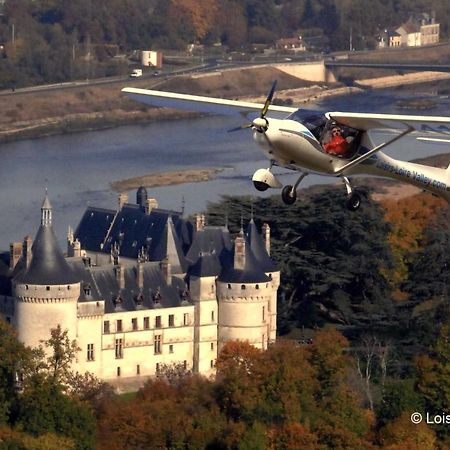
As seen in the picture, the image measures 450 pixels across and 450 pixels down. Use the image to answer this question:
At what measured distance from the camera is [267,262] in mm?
64812

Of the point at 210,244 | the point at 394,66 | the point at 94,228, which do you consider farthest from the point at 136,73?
the point at 210,244

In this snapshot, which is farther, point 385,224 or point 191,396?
point 385,224

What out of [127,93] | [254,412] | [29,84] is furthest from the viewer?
[29,84]

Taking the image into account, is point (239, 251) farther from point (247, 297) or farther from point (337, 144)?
point (337, 144)

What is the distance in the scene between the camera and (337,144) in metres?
35.3

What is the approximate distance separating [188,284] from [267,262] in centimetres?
225

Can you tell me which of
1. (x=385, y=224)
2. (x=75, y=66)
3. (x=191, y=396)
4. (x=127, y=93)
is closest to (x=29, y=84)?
(x=75, y=66)

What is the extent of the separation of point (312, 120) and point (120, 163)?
→ 63.5m

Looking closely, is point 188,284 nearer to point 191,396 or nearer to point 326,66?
point 191,396

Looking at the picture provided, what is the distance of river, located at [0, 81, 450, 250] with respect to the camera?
82.1 m

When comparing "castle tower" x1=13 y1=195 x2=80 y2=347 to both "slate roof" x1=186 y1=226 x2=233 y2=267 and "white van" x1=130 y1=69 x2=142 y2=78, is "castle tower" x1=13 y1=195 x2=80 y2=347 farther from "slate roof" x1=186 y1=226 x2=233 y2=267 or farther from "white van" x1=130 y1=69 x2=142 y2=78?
"white van" x1=130 y1=69 x2=142 y2=78

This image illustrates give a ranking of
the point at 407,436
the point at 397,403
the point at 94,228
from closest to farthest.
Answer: the point at 407,436
the point at 397,403
the point at 94,228

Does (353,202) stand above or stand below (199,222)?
above

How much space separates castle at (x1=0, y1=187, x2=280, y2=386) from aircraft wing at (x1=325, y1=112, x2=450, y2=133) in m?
25.4
